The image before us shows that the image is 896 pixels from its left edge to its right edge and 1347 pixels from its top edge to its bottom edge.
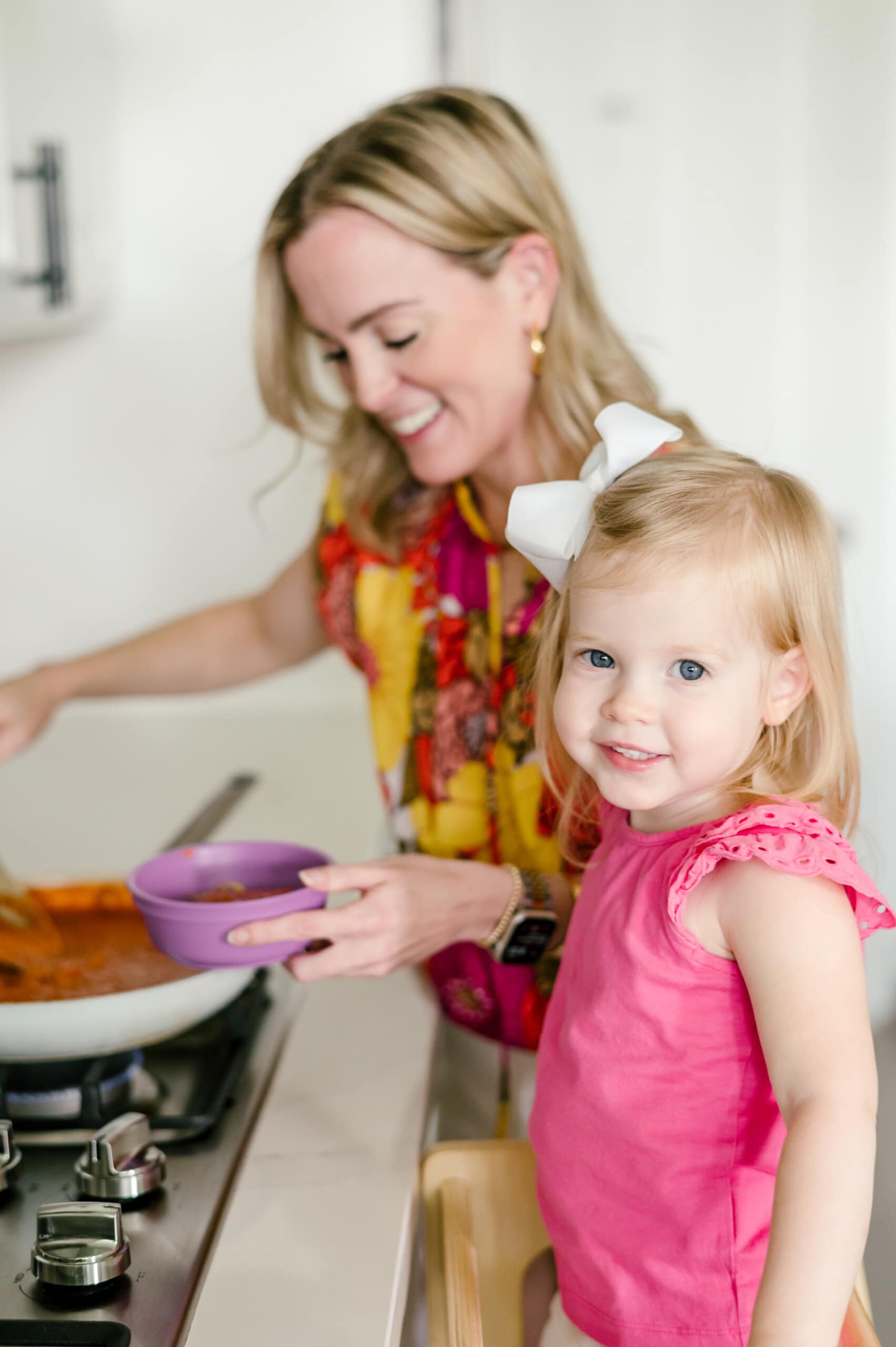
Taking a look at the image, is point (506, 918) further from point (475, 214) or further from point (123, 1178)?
point (475, 214)

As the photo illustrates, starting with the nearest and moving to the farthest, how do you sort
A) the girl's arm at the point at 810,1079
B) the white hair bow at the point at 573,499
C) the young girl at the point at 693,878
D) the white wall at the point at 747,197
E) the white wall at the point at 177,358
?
1. the girl's arm at the point at 810,1079
2. the young girl at the point at 693,878
3. the white hair bow at the point at 573,499
4. the white wall at the point at 177,358
5. the white wall at the point at 747,197

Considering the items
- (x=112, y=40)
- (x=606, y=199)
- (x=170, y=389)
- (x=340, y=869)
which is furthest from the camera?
(x=606, y=199)

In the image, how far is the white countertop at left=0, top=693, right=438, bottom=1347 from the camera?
789mm

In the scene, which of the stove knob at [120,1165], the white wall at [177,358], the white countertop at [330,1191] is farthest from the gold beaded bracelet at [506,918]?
the white wall at [177,358]

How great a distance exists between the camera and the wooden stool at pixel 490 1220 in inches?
35.6

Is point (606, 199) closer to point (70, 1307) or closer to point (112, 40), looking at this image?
point (112, 40)

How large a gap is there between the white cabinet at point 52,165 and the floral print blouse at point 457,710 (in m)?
0.48

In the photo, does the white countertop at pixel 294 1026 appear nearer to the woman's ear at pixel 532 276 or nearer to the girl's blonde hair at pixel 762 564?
the girl's blonde hair at pixel 762 564

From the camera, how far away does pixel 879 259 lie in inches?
103

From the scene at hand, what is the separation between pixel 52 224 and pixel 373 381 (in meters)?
0.61

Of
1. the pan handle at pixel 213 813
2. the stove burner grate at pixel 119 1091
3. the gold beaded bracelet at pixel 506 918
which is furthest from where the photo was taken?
the pan handle at pixel 213 813

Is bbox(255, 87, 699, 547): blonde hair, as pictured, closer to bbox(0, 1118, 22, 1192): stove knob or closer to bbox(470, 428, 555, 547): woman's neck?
bbox(470, 428, 555, 547): woman's neck

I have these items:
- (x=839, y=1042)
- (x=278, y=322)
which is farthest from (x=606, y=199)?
(x=839, y=1042)

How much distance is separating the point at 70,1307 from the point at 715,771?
50 cm
